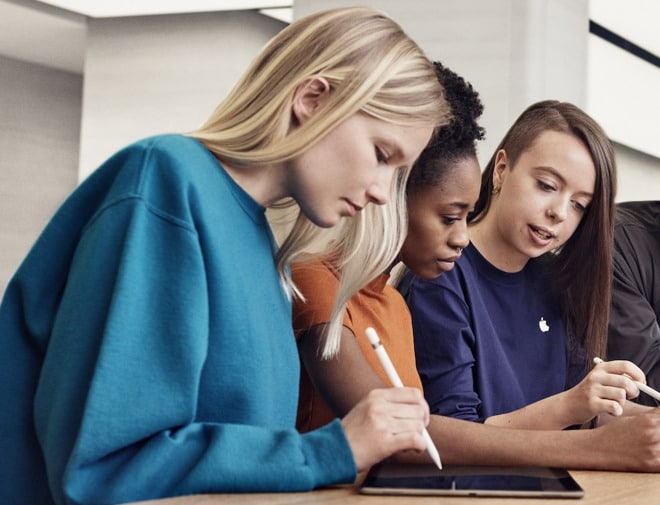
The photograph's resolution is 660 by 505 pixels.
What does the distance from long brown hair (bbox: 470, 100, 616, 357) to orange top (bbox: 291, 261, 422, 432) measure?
43 cm

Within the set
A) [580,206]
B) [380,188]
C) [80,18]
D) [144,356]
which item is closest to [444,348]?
[580,206]

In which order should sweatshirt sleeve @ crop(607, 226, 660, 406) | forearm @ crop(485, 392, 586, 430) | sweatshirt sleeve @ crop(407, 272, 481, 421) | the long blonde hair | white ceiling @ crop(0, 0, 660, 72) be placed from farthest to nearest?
white ceiling @ crop(0, 0, 660, 72), sweatshirt sleeve @ crop(607, 226, 660, 406), sweatshirt sleeve @ crop(407, 272, 481, 421), forearm @ crop(485, 392, 586, 430), the long blonde hair

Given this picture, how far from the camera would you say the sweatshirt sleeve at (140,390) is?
0.78 metres

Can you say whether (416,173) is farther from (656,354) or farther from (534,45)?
(534,45)

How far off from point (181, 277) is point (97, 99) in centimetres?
528

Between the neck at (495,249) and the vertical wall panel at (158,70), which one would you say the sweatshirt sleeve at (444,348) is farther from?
the vertical wall panel at (158,70)

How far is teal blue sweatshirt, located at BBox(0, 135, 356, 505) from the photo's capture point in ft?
2.58

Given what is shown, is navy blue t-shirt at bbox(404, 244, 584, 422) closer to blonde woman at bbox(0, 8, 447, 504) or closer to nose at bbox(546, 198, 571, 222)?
nose at bbox(546, 198, 571, 222)

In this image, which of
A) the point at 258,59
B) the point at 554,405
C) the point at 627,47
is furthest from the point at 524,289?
the point at 627,47

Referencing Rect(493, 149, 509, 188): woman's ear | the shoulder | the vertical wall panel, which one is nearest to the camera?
Rect(493, 149, 509, 188): woman's ear

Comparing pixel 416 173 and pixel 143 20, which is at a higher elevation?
pixel 143 20

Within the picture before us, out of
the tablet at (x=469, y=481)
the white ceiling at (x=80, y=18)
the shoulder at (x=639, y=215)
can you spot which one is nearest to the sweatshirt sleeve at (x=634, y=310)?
→ the shoulder at (x=639, y=215)

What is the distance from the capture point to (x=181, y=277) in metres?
0.84

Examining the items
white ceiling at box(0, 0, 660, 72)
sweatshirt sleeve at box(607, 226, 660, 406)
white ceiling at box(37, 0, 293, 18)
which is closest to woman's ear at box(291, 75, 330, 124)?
sweatshirt sleeve at box(607, 226, 660, 406)
